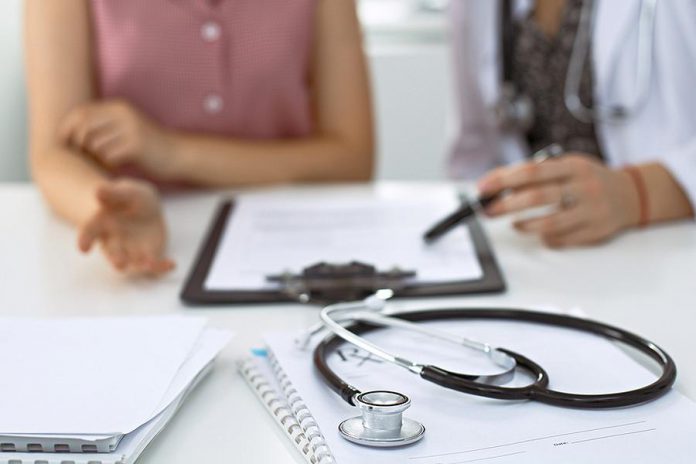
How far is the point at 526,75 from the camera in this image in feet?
5.03

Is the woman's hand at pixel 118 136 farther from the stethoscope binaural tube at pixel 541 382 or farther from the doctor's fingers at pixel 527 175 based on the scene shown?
the stethoscope binaural tube at pixel 541 382

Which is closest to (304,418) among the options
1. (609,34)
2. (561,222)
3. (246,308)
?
(246,308)

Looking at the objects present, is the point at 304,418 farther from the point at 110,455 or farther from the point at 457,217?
the point at 457,217

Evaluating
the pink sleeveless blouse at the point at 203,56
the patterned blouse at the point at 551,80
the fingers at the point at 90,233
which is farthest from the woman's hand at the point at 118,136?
the patterned blouse at the point at 551,80

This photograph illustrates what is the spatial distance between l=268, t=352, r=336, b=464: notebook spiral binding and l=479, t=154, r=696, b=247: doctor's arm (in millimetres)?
437

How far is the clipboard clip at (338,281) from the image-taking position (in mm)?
795

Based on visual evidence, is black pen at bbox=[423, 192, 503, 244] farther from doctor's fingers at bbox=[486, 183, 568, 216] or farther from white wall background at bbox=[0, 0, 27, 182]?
white wall background at bbox=[0, 0, 27, 182]

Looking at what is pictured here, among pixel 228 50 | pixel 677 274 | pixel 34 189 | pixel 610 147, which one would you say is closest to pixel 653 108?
pixel 610 147

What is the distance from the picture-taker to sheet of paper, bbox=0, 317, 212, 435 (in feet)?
1.72

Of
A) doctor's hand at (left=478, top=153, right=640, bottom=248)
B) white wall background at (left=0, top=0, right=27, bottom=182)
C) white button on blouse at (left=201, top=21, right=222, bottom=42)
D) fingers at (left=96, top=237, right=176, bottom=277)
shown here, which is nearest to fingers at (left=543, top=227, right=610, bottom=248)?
doctor's hand at (left=478, top=153, right=640, bottom=248)

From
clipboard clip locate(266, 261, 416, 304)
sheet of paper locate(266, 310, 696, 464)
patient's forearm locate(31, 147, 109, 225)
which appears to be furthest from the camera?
patient's forearm locate(31, 147, 109, 225)

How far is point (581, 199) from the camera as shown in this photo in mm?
995

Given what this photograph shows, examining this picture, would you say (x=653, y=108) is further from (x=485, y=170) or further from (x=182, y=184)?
(x=182, y=184)

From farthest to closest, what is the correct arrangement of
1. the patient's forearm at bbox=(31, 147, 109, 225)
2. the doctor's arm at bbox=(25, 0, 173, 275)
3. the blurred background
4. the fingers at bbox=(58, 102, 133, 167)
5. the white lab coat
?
the blurred background → the white lab coat → the fingers at bbox=(58, 102, 133, 167) → the patient's forearm at bbox=(31, 147, 109, 225) → the doctor's arm at bbox=(25, 0, 173, 275)
